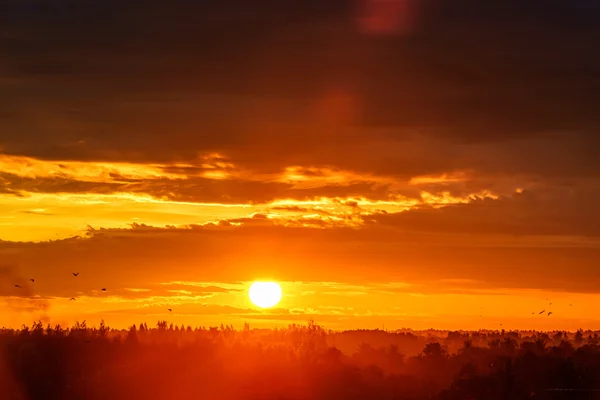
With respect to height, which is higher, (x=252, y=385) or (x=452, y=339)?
(x=452, y=339)

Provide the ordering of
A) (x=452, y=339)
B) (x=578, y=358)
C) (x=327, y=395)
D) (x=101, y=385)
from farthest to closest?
(x=452, y=339), (x=578, y=358), (x=327, y=395), (x=101, y=385)

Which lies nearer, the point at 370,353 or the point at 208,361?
the point at 208,361

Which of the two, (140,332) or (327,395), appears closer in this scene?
(327,395)

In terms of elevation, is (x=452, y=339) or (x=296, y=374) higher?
(x=452, y=339)

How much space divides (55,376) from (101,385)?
3.66 metres

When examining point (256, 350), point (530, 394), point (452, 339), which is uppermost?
point (452, 339)

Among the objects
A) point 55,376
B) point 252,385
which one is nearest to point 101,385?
point 55,376

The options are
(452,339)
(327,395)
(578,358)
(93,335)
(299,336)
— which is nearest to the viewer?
(327,395)

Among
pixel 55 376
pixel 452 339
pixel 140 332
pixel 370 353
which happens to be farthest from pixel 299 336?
pixel 452 339

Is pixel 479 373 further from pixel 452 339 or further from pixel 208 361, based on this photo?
pixel 452 339

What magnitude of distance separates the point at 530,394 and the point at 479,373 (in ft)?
34.0

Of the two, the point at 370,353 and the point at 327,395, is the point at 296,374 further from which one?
the point at 370,353

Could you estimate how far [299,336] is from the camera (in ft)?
393

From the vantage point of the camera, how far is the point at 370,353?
410ft
